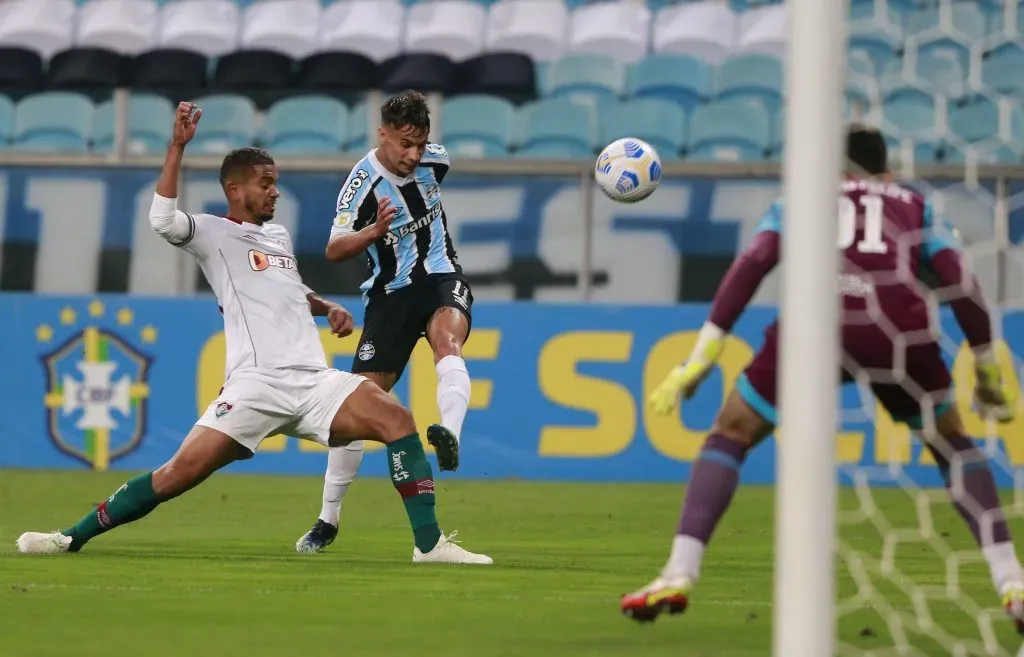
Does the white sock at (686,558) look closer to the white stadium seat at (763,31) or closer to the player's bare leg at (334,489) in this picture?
the player's bare leg at (334,489)

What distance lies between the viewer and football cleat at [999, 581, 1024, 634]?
447 cm

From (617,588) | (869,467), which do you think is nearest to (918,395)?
(617,588)

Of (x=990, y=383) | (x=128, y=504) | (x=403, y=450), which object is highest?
(x=990, y=383)

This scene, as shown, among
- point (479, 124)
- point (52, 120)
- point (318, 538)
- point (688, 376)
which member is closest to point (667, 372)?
point (479, 124)

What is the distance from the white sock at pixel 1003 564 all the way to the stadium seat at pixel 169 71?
446 inches

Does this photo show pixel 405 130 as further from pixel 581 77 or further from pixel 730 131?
pixel 581 77

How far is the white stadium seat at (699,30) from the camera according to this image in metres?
15.6

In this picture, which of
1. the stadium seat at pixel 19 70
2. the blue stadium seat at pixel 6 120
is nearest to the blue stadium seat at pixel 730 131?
the blue stadium seat at pixel 6 120

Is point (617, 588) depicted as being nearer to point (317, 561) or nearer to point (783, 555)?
point (317, 561)

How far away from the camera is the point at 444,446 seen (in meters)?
6.29

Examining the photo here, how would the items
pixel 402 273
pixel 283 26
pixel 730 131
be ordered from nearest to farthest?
pixel 402 273
pixel 730 131
pixel 283 26

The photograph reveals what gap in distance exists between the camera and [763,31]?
1546 centimetres

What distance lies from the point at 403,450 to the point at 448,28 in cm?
981

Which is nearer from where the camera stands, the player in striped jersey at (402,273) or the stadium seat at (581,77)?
the player in striped jersey at (402,273)
